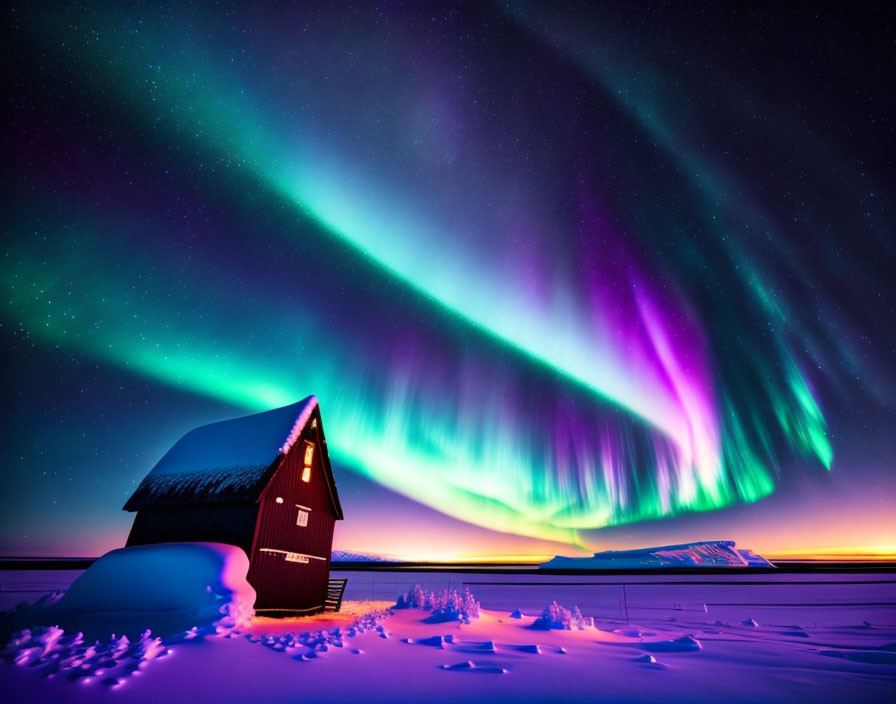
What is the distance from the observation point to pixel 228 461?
21.5 meters

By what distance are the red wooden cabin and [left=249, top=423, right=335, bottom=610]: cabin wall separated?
0.04m

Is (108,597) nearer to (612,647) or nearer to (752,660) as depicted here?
(612,647)

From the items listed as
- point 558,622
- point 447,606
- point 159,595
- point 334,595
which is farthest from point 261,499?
point 558,622

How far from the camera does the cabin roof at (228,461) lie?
20.0 m

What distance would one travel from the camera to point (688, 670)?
9406mm

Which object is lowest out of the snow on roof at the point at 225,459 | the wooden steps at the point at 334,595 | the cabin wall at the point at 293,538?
the wooden steps at the point at 334,595

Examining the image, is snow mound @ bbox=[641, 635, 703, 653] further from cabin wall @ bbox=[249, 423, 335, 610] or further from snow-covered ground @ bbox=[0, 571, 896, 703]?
cabin wall @ bbox=[249, 423, 335, 610]

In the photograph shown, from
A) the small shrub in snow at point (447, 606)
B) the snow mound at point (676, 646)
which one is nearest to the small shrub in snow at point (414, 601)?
the small shrub in snow at point (447, 606)

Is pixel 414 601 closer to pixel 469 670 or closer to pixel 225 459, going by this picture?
pixel 225 459

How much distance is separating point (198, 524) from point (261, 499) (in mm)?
3700

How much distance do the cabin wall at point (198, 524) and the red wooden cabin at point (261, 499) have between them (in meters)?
0.05

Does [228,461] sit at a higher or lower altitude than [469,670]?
higher

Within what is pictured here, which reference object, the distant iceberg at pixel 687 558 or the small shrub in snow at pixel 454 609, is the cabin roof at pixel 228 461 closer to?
the small shrub in snow at pixel 454 609

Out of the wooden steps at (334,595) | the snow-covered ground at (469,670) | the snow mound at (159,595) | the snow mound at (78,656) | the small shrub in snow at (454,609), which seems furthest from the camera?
the wooden steps at (334,595)
